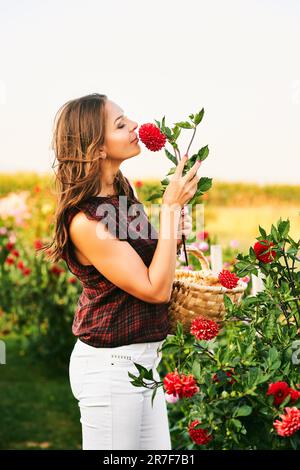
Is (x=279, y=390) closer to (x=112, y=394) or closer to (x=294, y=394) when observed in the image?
(x=294, y=394)

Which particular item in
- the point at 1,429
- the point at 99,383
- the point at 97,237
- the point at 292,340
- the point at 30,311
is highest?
the point at 97,237

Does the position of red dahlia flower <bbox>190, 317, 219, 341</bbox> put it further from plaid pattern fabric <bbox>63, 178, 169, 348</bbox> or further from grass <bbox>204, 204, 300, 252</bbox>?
grass <bbox>204, 204, 300, 252</bbox>

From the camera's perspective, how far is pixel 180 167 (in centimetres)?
178

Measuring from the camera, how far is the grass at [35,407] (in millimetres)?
3933

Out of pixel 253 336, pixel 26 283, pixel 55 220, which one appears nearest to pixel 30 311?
pixel 26 283

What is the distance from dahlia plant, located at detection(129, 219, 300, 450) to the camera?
1.58 metres

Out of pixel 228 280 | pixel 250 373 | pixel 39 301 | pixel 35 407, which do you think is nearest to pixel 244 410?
pixel 250 373

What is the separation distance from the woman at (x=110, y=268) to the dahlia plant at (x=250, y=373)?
4.4 inches

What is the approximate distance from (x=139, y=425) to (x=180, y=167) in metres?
0.69

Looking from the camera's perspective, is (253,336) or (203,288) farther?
(203,288)

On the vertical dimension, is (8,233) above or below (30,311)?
above

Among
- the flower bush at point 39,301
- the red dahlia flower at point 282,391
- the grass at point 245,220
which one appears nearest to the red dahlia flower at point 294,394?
the red dahlia flower at point 282,391

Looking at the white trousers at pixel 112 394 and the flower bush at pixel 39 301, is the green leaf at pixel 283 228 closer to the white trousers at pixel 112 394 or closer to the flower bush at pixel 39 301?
the white trousers at pixel 112 394
